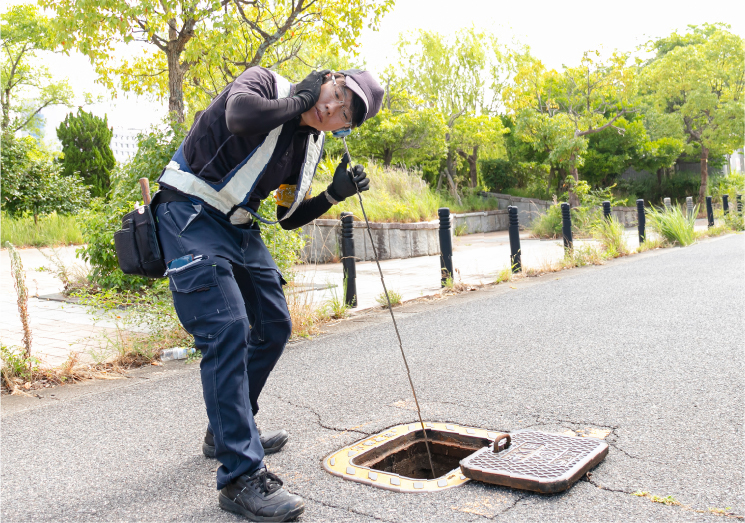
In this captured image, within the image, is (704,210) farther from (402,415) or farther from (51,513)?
(51,513)

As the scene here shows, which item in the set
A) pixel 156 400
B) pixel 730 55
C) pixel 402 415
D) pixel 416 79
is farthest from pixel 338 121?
pixel 730 55

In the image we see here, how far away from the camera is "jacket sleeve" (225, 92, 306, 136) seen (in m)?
2.52

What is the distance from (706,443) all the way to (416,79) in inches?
942

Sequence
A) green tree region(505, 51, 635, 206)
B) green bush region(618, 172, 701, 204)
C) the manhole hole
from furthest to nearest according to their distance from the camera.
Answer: green bush region(618, 172, 701, 204) → green tree region(505, 51, 635, 206) → the manhole hole

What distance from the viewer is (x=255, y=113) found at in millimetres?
2523

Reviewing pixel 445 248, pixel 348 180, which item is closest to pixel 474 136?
pixel 445 248

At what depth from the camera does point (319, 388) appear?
439 cm

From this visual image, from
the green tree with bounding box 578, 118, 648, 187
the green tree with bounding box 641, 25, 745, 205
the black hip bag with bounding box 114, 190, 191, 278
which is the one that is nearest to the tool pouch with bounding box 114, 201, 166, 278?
the black hip bag with bounding box 114, 190, 191, 278

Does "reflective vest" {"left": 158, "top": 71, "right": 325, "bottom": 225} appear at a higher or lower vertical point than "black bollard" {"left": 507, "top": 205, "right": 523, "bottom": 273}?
higher

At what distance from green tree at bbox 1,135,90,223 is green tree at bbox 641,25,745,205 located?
23.2 m

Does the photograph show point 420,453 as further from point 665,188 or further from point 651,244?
point 665,188

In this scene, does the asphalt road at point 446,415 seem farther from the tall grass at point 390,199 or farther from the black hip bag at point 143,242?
the tall grass at point 390,199

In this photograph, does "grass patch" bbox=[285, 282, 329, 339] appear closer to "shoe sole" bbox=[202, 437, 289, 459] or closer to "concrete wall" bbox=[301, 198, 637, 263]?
"shoe sole" bbox=[202, 437, 289, 459]

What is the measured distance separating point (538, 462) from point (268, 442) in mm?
1290
